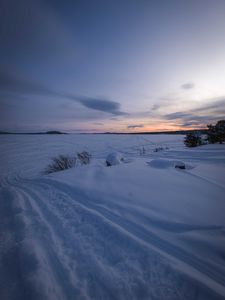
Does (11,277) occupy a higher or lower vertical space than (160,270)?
lower

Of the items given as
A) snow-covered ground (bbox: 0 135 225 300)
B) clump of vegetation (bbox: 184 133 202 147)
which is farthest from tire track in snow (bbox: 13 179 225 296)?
clump of vegetation (bbox: 184 133 202 147)

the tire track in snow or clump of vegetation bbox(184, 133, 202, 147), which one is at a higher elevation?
clump of vegetation bbox(184, 133, 202, 147)

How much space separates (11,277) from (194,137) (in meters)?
14.4

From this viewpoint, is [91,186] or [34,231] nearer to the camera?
[34,231]

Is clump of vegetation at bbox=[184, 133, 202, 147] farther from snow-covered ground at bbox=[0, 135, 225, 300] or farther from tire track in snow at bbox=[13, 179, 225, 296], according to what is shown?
tire track in snow at bbox=[13, 179, 225, 296]

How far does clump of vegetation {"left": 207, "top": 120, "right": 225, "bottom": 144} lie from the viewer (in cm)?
1133

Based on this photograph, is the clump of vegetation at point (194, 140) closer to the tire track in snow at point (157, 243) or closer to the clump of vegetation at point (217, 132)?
the clump of vegetation at point (217, 132)

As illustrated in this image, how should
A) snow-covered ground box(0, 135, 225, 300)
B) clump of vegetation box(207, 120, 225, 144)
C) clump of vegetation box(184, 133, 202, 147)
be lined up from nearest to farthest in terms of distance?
snow-covered ground box(0, 135, 225, 300) → clump of vegetation box(207, 120, 225, 144) → clump of vegetation box(184, 133, 202, 147)

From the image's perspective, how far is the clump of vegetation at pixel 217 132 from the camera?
11.3 m

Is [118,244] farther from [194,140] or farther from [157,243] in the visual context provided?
[194,140]

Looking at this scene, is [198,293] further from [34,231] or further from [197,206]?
[34,231]

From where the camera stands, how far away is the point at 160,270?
138cm

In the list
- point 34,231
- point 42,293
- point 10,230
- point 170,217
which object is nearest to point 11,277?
point 42,293

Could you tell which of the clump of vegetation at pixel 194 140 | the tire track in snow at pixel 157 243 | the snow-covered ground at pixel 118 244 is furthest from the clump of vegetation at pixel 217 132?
the tire track in snow at pixel 157 243
